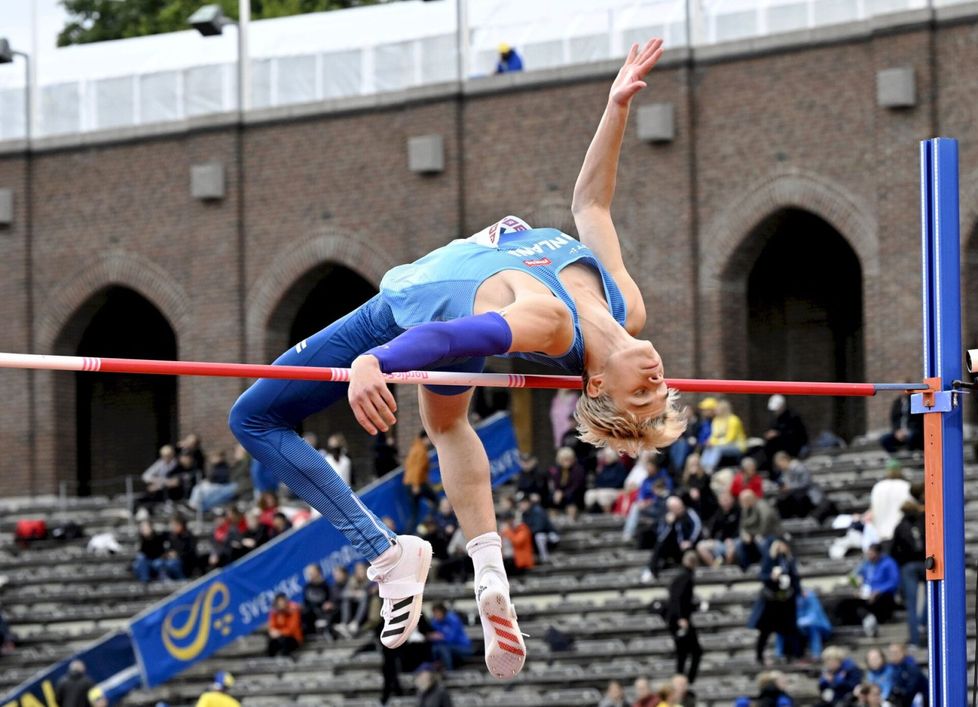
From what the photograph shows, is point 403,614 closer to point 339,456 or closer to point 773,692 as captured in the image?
point 773,692

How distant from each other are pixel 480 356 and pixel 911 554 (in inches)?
532

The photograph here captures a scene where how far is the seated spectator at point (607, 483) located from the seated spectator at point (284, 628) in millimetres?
3642

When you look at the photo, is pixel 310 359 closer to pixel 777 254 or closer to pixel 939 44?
pixel 939 44

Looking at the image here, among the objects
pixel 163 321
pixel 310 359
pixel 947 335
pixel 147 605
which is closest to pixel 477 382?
pixel 310 359

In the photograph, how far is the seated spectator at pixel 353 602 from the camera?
984 inches

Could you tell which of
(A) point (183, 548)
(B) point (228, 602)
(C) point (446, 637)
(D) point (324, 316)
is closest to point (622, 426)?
(C) point (446, 637)

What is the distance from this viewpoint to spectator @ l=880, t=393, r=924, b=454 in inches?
1001

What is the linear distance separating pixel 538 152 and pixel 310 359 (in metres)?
22.9

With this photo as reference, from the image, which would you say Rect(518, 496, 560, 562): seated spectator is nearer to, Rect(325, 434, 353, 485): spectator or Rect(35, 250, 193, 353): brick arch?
Rect(325, 434, 353, 485): spectator

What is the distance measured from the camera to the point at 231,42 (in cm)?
3469

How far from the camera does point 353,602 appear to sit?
25375 millimetres

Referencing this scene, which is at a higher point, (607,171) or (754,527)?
(607,171)

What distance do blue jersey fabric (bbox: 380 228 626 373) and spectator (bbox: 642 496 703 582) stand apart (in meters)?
15.0

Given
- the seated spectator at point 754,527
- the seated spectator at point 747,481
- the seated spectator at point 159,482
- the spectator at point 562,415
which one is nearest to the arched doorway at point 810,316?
the spectator at point 562,415
